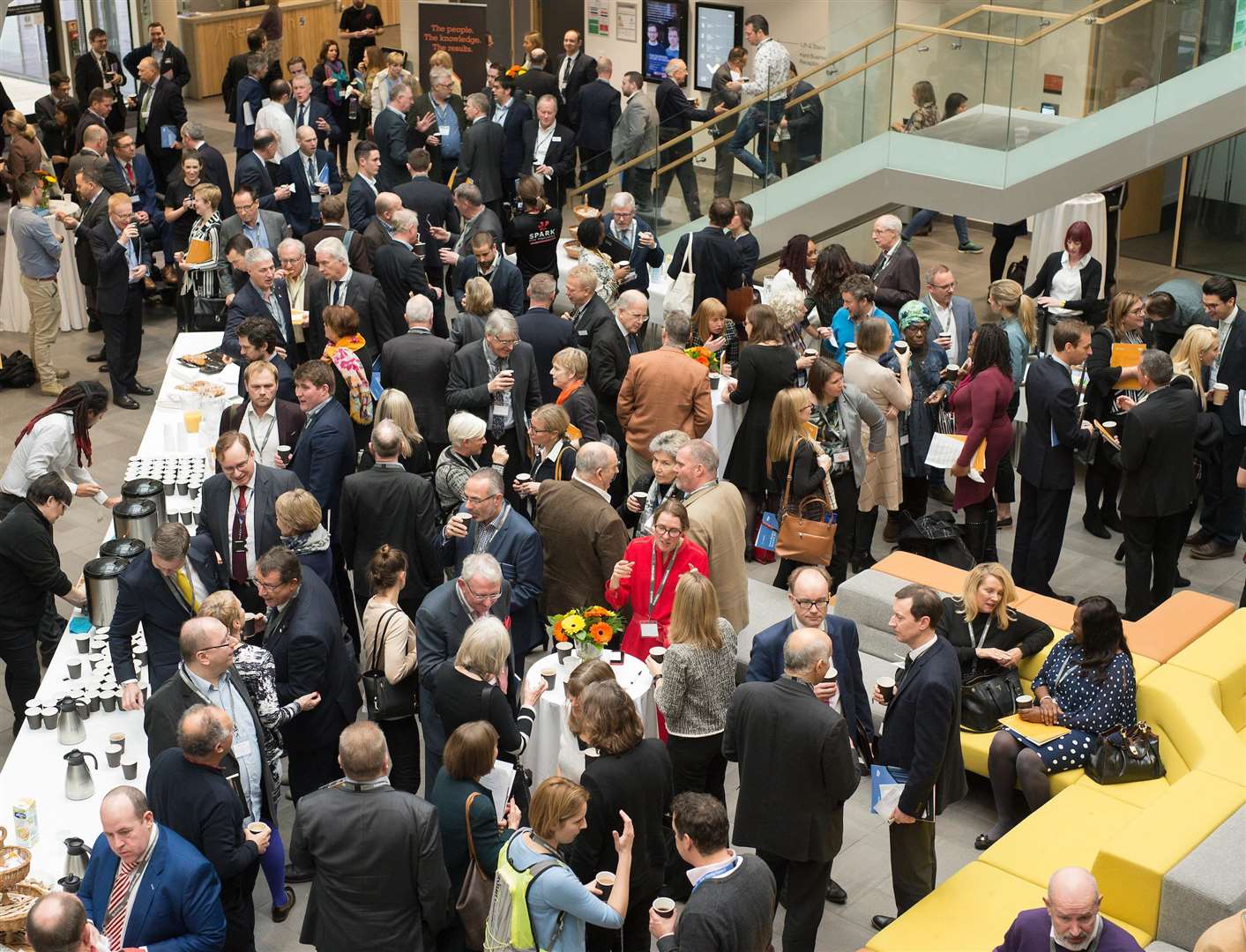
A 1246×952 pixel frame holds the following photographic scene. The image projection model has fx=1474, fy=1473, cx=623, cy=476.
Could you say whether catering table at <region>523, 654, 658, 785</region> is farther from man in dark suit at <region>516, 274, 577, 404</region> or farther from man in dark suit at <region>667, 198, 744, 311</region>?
man in dark suit at <region>667, 198, 744, 311</region>

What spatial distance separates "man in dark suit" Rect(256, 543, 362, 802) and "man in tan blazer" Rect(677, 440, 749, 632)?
161cm

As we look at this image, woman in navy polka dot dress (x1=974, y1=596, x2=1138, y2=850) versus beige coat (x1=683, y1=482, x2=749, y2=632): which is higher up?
beige coat (x1=683, y1=482, x2=749, y2=632)

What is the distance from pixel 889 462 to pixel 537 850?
14.3ft

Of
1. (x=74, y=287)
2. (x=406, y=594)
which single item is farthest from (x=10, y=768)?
(x=74, y=287)

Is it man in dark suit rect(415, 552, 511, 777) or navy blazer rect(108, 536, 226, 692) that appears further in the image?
navy blazer rect(108, 536, 226, 692)

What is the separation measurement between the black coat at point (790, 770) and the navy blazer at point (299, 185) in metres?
7.68

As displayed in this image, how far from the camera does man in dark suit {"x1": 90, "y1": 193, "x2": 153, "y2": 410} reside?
33.6 feet

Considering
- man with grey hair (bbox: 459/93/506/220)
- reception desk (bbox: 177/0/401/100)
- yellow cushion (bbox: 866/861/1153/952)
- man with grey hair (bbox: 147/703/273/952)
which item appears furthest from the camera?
reception desk (bbox: 177/0/401/100)

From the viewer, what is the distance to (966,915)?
5.46 meters

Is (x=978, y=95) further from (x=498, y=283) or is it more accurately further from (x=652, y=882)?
(x=652, y=882)

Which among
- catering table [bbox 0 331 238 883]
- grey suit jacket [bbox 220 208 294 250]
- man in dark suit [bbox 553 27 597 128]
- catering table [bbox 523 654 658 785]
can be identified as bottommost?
catering table [bbox 523 654 658 785]

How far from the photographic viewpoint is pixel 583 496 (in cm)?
661

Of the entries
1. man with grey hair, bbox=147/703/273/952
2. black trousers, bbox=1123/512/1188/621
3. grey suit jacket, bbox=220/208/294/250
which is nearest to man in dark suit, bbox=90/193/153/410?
grey suit jacket, bbox=220/208/294/250

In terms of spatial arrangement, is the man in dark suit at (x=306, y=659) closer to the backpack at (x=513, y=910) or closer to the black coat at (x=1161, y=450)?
the backpack at (x=513, y=910)
